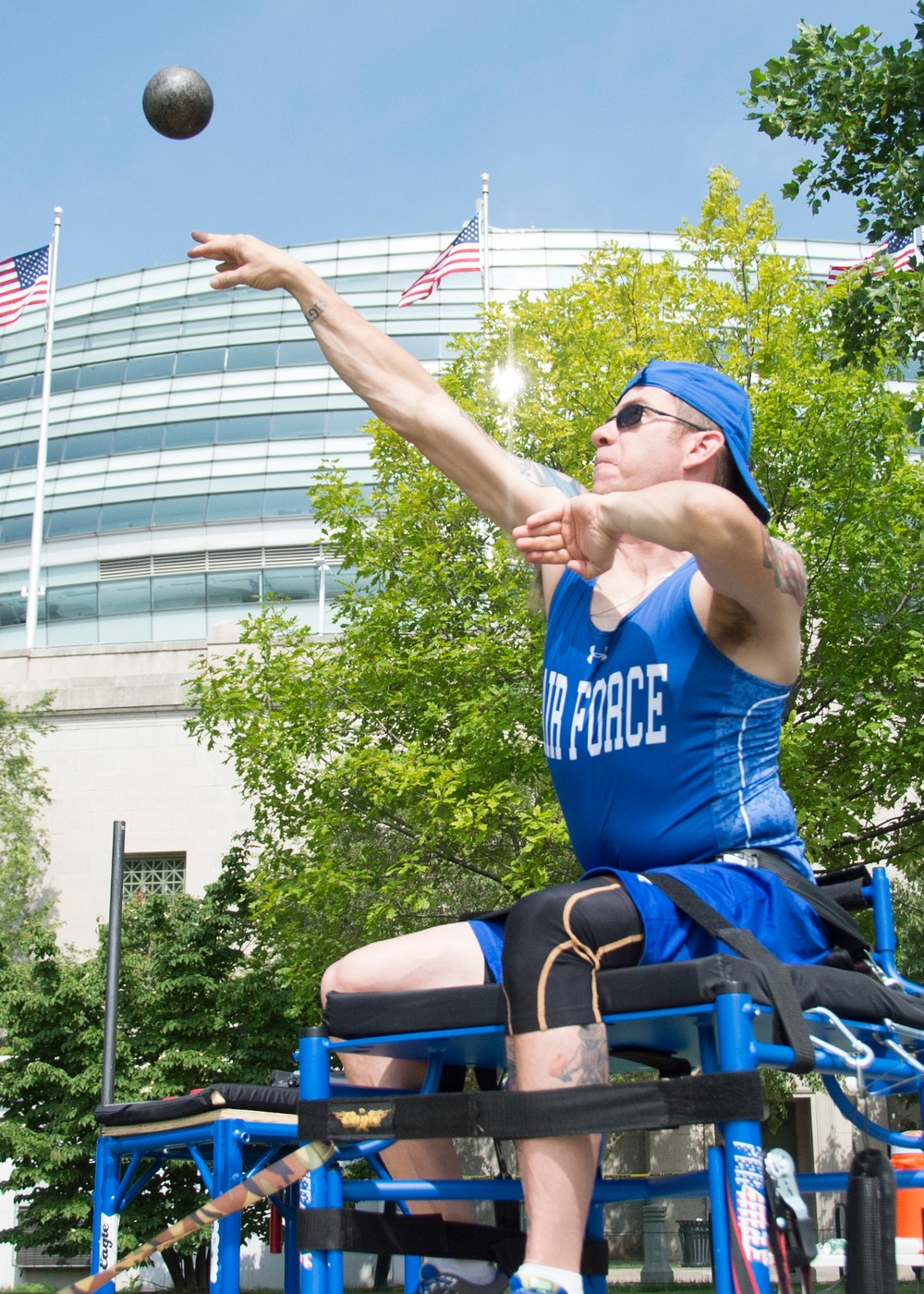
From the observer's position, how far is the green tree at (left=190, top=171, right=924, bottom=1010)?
12672mm

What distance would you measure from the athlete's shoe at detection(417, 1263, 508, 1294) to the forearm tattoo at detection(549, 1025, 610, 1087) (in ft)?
2.62

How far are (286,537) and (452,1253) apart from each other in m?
44.7

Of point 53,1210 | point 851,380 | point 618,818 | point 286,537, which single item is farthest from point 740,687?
point 286,537

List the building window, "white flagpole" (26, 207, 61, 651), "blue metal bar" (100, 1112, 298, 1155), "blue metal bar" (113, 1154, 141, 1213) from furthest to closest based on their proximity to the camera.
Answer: "white flagpole" (26, 207, 61, 651)
the building window
"blue metal bar" (113, 1154, 141, 1213)
"blue metal bar" (100, 1112, 298, 1155)

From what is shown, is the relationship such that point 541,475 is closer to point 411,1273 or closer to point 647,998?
point 647,998

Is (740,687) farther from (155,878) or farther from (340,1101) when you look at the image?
(155,878)

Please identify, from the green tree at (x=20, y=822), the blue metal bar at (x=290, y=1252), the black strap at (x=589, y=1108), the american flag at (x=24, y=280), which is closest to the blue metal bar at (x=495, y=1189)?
the black strap at (x=589, y=1108)

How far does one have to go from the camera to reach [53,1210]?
15.8 m

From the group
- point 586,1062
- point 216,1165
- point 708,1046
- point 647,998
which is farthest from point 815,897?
point 216,1165

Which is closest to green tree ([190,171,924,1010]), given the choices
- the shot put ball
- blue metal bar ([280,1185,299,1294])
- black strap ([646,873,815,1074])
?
blue metal bar ([280,1185,299,1294])

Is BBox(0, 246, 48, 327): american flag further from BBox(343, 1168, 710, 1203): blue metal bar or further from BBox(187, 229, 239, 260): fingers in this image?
BBox(343, 1168, 710, 1203): blue metal bar

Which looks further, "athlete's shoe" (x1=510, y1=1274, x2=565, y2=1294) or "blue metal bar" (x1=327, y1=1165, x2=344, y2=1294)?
"blue metal bar" (x1=327, y1=1165, x2=344, y2=1294)

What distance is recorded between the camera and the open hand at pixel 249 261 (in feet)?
11.6

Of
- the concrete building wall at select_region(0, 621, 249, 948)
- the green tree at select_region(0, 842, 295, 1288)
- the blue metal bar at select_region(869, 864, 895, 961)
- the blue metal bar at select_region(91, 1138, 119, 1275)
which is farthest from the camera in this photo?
the concrete building wall at select_region(0, 621, 249, 948)
